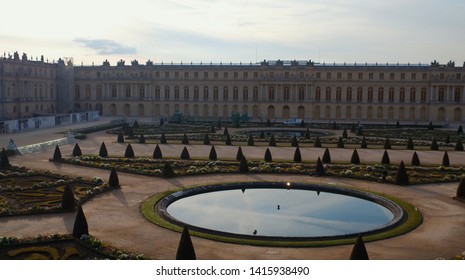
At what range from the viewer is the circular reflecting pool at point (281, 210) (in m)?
19.2

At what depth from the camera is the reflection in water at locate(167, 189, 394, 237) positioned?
19250 mm

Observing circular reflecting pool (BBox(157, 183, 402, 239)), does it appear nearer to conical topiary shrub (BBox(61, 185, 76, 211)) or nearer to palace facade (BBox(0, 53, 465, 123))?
conical topiary shrub (BBox(61, 185, 76, 211))

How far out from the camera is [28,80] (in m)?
75.7

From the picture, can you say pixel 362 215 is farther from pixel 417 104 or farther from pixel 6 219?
pixel 417 104

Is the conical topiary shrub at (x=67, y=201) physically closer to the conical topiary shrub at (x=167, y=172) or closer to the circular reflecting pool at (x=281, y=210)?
the circular reflecting pool at (x=281, y=210)

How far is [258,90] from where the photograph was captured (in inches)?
3386

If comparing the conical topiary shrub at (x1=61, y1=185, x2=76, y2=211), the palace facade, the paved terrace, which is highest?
the palace facade

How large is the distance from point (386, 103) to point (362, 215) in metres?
64.9

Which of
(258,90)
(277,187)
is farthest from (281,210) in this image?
(258,90)

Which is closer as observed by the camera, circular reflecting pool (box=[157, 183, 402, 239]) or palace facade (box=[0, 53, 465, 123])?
circular reflecting pool (box=[157, 183, 402, 239])

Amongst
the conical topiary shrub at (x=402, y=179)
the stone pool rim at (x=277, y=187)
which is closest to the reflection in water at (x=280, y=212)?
the stone pool rim at (x=277, y=187)

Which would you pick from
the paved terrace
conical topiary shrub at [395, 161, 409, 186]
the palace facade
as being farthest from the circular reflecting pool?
the palace facade

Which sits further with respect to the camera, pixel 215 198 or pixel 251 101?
pixel 251 101

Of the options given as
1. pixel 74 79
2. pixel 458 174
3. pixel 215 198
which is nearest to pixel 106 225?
pixel 215 198
